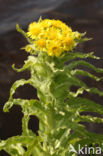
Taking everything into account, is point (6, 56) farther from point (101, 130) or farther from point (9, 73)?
point (101, 130)

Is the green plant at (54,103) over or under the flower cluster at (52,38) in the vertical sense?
under

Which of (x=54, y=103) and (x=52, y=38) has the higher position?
(x=52, y=38)

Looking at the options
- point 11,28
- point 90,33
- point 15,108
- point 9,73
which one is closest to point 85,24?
point 90,33

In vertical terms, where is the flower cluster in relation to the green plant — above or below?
above
